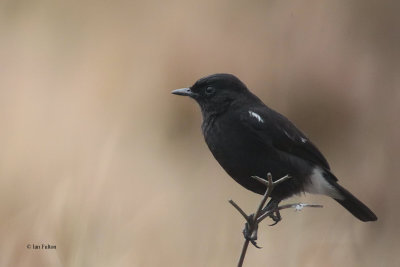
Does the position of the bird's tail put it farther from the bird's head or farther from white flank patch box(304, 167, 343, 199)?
the bird's head

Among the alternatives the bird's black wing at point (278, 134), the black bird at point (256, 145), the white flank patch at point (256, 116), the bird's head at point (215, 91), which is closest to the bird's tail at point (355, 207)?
the black bird at point (256, 145)

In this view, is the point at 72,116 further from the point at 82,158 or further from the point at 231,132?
the point at 231,132

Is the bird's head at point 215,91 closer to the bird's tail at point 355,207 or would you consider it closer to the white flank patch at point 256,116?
the white flank patch at point 256,116

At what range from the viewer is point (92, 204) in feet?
12.9

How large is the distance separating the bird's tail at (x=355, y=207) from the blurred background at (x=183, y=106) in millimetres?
60

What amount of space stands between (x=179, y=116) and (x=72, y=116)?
0.70m

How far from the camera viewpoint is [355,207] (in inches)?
164

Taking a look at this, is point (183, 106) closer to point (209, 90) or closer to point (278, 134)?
point (209, 90)

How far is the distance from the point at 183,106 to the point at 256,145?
1594 millimetres

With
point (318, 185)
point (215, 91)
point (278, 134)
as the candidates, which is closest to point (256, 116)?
point (278, 134)

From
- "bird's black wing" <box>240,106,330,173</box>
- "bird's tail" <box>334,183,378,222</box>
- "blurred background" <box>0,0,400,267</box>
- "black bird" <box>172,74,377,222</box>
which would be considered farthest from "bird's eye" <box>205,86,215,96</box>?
"bird's tail" <box>334,183,378,222</box>

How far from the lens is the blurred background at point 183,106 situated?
14.6 feet

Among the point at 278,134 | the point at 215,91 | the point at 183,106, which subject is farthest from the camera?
the point at 183,106

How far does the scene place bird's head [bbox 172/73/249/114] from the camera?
4059 millimetres
